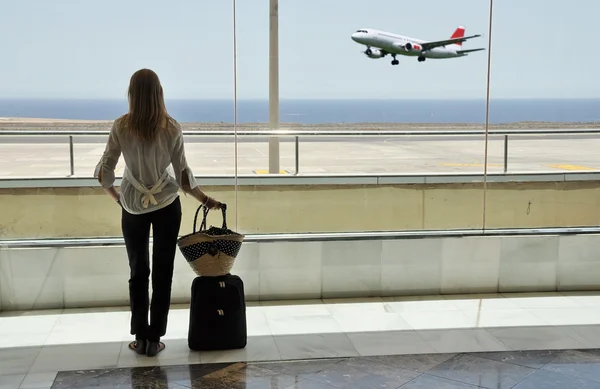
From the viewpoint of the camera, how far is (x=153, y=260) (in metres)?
4.37

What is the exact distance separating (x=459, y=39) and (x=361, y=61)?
2.48ft

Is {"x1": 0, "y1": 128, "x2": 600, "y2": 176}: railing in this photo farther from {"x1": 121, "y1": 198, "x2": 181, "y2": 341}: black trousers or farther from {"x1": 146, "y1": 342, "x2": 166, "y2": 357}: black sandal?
{"x1": 146, "y1": 342, "x2": 166, "y2": 357}: black sandal

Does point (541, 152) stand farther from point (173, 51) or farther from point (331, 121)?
point (173, 51)

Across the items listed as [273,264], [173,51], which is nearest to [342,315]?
[273,264]

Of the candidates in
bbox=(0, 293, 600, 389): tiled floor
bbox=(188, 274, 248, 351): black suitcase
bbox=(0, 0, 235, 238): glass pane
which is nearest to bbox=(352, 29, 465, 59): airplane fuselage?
bbox=(0, 0, 235, 238): glass pane

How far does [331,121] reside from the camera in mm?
5414

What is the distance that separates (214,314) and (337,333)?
32.8 inches

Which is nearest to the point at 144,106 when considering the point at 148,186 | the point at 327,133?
the point at 148,186

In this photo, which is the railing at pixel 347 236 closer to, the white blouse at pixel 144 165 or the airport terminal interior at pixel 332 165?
the airport terminal interior at pixel 332 165

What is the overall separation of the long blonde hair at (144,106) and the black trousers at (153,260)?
44 cm

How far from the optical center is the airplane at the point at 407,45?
18.1 ft

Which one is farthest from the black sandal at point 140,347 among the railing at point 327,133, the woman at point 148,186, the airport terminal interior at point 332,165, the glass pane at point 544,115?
the glass pane at point 544,115

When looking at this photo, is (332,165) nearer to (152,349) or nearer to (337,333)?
(337,333)

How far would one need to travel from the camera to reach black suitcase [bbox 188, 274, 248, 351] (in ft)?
14.5
